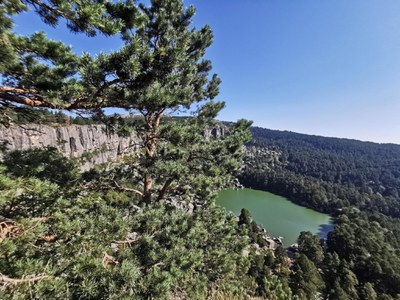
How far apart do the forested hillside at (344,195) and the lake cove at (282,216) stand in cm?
433

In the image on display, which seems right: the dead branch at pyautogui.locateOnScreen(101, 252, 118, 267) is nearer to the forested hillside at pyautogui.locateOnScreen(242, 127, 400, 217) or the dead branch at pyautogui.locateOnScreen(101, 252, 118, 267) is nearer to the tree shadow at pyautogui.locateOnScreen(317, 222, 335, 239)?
the tree shadow at pyautogui.locateOnScreen(317, 222, 335, 239)

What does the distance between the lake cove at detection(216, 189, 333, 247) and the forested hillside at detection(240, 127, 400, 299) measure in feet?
14.2

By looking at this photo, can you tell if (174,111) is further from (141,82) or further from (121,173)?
(141,82)

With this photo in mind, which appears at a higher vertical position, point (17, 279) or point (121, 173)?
point (121, 173)

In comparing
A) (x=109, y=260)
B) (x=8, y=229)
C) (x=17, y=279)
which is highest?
(x=8, y=229)

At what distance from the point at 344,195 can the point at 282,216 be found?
2889 cm

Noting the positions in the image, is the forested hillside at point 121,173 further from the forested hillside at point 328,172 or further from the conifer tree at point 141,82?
the forested hillside at point 328,172

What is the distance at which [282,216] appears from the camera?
4731cm

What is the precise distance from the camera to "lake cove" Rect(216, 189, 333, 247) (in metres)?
38.3

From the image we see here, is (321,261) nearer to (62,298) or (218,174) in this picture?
(218,174)

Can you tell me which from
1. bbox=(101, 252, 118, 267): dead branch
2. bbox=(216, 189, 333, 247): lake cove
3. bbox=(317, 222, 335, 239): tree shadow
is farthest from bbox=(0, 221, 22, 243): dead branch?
bbox=(317, 222, 335, 239): tree shadow

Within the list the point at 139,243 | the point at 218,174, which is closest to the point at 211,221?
the point at 218,174

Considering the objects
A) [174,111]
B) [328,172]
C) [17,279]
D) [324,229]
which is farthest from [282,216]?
[328,172]

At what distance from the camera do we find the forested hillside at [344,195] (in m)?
22.5
